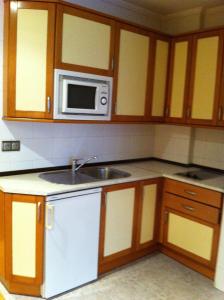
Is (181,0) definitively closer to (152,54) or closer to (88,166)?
(152,54)

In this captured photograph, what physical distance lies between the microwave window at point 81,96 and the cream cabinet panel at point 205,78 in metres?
1.08

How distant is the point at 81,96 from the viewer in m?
2.40

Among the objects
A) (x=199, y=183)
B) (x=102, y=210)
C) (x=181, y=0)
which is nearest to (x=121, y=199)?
(x=102, y=210)

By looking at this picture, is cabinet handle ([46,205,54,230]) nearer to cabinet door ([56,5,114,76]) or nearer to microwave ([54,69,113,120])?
microwave ([54,69,113,120])

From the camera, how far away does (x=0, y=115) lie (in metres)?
2.37

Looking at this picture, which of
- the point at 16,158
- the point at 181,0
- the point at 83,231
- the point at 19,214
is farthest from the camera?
the point at 181,0

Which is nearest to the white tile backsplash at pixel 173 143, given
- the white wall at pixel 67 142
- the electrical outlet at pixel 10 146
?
the white wall at pixel 67 142

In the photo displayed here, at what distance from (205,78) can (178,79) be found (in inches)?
12.5

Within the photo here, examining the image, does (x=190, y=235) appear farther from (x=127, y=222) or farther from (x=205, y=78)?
(x=205, y=78)

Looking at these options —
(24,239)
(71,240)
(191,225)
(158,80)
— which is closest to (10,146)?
(24,239)

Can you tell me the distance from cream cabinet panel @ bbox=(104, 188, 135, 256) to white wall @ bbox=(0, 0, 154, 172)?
0.62 metres

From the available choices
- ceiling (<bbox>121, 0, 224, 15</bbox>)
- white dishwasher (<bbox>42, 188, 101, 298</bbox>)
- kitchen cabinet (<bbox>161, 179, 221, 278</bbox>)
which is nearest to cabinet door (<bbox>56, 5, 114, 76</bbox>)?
ceiling (<bbox>121, 0, 224, 15</bbox>)

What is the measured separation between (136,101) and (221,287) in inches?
72.4

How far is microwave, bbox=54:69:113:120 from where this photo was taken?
228cm
